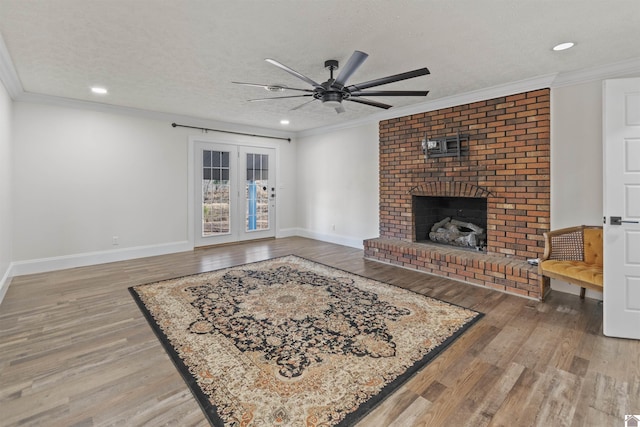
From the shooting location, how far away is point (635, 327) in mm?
2541

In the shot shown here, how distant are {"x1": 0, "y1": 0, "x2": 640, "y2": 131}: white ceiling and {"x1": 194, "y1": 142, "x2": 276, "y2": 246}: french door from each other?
2.33m

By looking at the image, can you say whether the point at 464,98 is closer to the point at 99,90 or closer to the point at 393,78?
the point at 393,78

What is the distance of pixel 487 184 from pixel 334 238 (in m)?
3.32

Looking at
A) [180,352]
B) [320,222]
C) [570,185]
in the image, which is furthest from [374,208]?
[180,352]

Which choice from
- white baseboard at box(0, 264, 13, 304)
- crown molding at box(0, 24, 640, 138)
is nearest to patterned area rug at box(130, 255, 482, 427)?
white baseboard at box(0, 264, 13, 304)

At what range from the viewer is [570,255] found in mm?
3430

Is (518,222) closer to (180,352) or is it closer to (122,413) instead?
(180,352)

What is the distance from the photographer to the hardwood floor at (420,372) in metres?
1.70

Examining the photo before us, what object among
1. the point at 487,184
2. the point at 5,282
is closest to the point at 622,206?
the point at 487,184

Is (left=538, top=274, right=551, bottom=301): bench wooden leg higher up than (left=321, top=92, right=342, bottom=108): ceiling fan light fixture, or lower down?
lower down

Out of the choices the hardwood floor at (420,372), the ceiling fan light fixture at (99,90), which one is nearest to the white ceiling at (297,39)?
the ceiling fan light fixture at (99,90)

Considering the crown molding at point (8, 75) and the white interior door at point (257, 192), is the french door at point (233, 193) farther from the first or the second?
the crown molding at point (8, 75)

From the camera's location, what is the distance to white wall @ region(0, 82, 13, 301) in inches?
136

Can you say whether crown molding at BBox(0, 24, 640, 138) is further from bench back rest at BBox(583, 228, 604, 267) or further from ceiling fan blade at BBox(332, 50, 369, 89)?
ceiling fan blade at BBox(332, 50, 369, 89)
